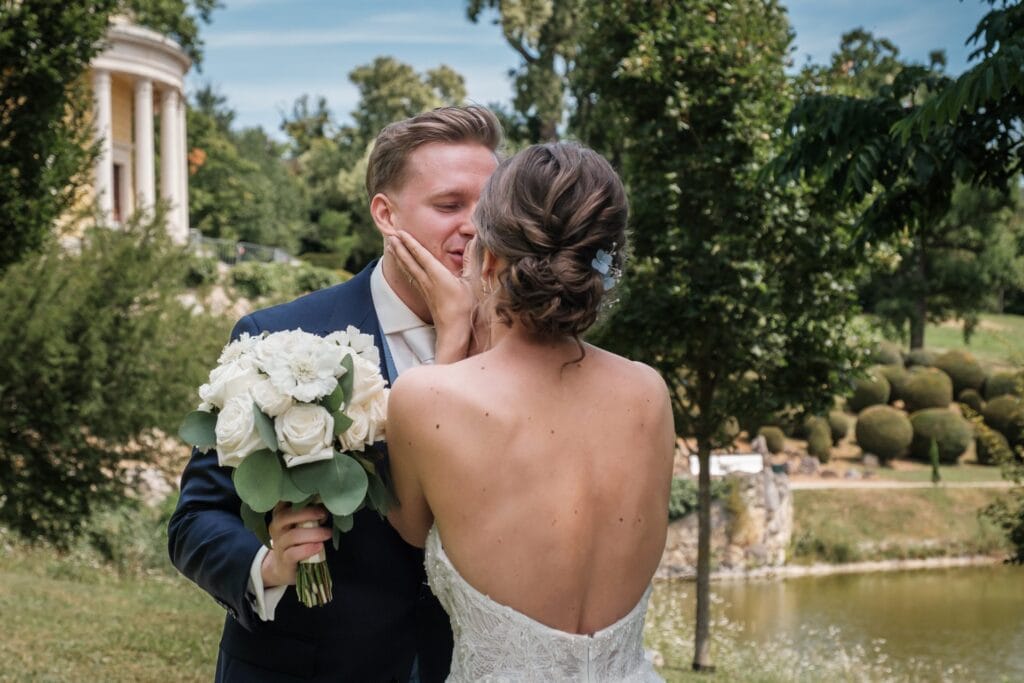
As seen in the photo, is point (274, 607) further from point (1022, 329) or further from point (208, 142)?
point (1022, 329)

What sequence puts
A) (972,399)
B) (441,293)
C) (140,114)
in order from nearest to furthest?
1. (441,293)
2. (972,399)
3. (140,114)

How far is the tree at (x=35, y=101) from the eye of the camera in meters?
8.26

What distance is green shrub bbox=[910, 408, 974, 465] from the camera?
31.5m

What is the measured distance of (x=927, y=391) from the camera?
110ft

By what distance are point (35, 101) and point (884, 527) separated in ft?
70.5

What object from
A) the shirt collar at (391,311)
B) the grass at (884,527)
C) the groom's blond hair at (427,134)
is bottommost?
the grass at (884,527)

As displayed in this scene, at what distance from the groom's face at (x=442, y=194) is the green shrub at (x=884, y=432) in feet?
97.4

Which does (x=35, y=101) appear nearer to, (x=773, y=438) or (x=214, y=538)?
(x=214, y=538)

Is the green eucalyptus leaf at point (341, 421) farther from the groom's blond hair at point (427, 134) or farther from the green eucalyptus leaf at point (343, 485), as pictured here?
the groom's blond hair at point (427, 134)

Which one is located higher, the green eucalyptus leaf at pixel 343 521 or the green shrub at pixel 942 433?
the green eucalyptus leaf at pixel 343 521

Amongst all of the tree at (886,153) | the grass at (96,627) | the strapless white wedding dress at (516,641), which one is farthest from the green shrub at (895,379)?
the strapless white wedding dress at (516,641)

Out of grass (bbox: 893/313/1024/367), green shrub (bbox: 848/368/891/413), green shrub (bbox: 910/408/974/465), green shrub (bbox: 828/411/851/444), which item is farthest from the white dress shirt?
grass (bbox: 893/313/1024/367)

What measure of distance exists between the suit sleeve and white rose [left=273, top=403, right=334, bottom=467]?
0.39 meters

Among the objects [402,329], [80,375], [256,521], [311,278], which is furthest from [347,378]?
[311,278]
